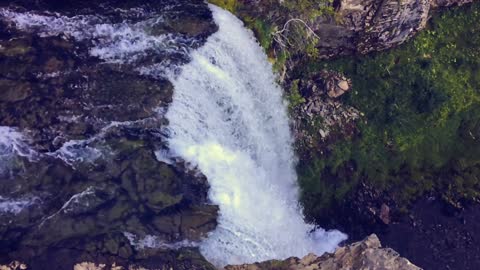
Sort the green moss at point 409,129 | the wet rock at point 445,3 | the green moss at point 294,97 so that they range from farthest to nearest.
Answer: the wet rock at point 445,3 → the green moss at point 409,129 → the green moss at point 294,97

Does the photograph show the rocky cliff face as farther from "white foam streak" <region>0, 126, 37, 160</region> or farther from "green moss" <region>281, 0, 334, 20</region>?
"green moss" <region>281, 0, 334, 20</region>

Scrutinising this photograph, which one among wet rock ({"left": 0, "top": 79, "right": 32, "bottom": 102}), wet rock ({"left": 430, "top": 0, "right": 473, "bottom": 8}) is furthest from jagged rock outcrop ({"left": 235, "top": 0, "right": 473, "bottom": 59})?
wet rock ({"left": 0, "top": 79, "right": 32, "bottom": 102})

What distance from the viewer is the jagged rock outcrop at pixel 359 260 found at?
43.3 ft

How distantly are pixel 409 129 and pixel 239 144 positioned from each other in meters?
5.67

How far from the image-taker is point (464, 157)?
56.5 feet

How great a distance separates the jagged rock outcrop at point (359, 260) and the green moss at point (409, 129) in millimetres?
3265

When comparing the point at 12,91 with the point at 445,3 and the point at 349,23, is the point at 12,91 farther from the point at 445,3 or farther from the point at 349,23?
the point at 445,3

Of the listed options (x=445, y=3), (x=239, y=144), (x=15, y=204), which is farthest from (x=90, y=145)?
(x=445, y=3)

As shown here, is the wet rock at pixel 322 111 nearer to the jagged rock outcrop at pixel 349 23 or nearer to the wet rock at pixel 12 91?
the jagged rock outcrop at pixel 349 23

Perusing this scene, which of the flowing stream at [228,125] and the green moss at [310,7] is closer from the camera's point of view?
the flowing stream at [228,125]

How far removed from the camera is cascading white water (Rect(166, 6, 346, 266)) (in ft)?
50.0

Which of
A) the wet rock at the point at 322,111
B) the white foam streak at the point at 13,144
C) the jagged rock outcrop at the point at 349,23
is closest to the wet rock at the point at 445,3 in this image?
the jagged rock outcrop at the point at 349,23

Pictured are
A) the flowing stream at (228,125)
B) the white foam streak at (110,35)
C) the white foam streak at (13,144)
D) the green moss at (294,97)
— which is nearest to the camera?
the white foam streak at (13,144)

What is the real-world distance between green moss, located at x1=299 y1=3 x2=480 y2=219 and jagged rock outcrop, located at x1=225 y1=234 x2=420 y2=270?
326 cm
